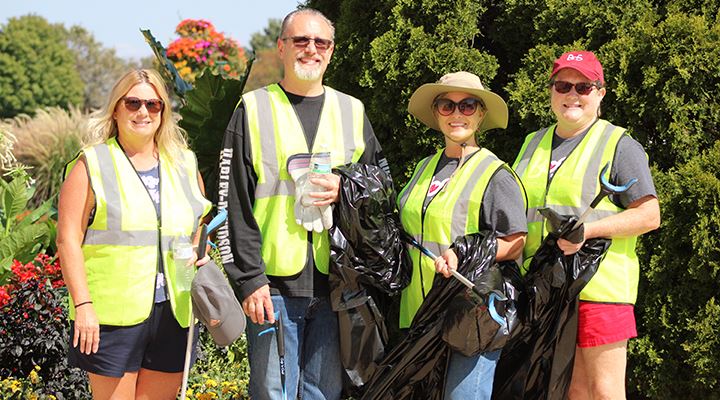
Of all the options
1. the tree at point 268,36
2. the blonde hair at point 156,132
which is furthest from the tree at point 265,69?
the blonde hair at point 156,132

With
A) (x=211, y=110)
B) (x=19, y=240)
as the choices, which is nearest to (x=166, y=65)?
(x=211, y=110)

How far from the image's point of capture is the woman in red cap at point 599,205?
359 cm

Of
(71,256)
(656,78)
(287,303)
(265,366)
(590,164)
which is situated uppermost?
(656,78)

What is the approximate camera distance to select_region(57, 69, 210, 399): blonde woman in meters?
3.56

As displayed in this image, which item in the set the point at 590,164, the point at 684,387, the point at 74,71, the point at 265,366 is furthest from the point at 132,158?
the point at 74,71

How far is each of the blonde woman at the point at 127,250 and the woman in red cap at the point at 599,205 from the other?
161cm

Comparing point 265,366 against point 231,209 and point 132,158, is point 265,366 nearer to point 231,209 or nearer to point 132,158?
point 231,209

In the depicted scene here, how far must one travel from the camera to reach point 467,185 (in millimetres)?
3607

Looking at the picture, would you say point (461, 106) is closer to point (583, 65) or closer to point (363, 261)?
point (583, 65)

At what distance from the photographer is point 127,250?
141 inches

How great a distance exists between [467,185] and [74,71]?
61.0m

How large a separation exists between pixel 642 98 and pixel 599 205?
4.69ft

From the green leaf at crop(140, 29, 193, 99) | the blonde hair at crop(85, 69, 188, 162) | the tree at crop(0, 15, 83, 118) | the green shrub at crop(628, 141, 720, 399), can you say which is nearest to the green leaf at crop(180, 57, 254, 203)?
the green leaf at crop(140, 29, 193, 99)

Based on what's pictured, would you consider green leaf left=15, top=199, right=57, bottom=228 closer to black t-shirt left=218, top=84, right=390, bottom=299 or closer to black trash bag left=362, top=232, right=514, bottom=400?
black t-shirt left=218, top=84, right=390, bottom=299
